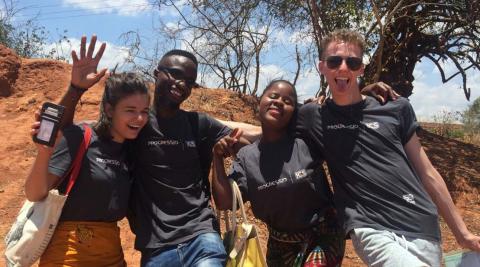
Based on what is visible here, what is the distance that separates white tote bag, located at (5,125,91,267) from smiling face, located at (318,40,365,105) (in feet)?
5.15

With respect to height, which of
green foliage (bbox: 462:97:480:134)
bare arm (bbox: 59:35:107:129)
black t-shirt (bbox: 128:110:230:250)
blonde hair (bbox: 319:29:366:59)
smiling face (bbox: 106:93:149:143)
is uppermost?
green foliage (bbox: 462:97:480:134)

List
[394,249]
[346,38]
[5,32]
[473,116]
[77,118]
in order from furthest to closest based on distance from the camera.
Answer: [473,116] → [5,32] → [77,118] → [346,38] → [394,249]

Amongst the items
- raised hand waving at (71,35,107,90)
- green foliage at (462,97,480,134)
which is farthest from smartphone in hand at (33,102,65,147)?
green foliage at (462,97,480,134)

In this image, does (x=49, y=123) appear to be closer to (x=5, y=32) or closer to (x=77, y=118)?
(x=77, y=118)

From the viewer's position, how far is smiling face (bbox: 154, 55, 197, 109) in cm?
322

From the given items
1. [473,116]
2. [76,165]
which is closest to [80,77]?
[76,165]

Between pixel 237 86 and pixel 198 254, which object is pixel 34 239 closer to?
pixel 198 254

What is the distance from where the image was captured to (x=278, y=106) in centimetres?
323

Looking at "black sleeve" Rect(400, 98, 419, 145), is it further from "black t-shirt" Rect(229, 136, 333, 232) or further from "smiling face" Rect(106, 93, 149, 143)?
"smiling face" Rect(106, 93, 149, 143)

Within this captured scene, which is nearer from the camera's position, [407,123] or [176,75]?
[407,123]

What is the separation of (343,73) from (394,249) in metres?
0.98

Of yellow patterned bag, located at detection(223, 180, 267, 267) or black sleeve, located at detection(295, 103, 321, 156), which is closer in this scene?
yellow patterned bag, located at detection(223, 180, 267, 267)

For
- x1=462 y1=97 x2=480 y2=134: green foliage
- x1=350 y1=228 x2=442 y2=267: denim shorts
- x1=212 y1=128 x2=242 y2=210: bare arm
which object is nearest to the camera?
x1=350 y1=228 x2=442 y2=267: denim shorts

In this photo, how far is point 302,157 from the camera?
3137 mm
